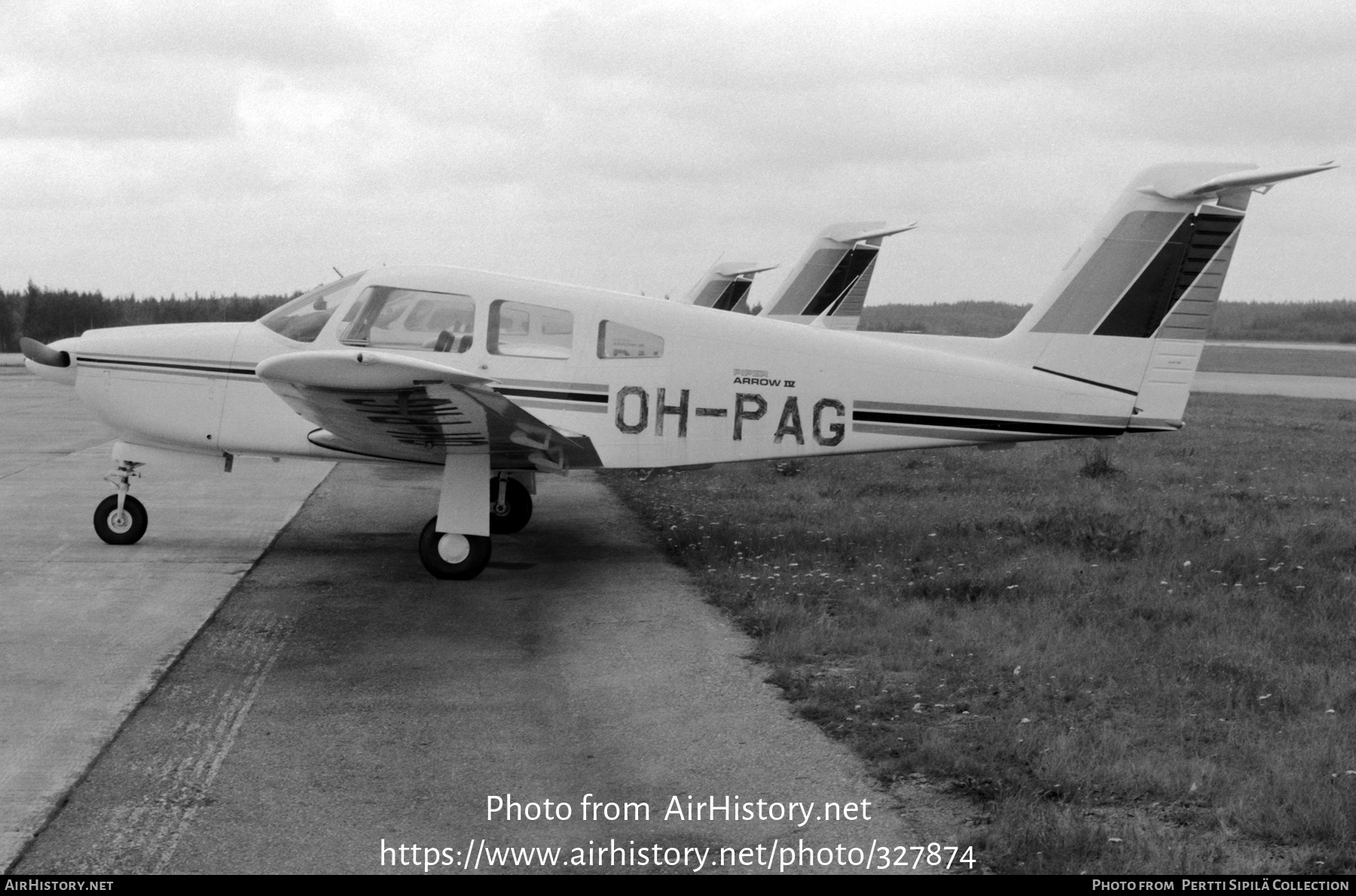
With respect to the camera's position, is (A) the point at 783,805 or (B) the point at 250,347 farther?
(B) the point at 250,347

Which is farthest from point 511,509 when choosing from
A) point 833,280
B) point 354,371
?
point 833,280

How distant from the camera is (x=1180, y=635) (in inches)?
287

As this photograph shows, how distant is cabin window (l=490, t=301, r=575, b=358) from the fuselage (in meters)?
0.01

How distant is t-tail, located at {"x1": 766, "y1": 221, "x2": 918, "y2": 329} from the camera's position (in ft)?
64.1

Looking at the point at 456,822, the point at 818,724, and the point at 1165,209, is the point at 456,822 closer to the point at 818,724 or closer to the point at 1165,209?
the point at 818,724

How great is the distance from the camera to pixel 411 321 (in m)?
9.61

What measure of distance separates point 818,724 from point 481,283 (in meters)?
4.92

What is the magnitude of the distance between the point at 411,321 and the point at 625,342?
159cm

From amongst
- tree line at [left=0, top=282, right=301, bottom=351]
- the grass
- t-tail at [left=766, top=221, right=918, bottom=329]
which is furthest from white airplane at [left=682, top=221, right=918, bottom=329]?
tree line at [left=0, top=282, right=301, bottom=351]

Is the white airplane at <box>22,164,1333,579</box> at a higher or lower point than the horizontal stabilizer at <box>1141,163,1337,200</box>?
lower

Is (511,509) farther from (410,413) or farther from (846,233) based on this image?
(846,233)

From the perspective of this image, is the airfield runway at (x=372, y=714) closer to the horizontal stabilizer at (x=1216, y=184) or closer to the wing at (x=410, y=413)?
the wing at (x=410, y=413)

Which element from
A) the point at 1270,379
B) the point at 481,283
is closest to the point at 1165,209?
the point at 481,283

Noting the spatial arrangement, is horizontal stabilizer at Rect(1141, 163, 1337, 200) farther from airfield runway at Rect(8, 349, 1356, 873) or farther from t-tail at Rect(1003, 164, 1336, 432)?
airfield runway at Rect(8, 349, 1356, 873)
